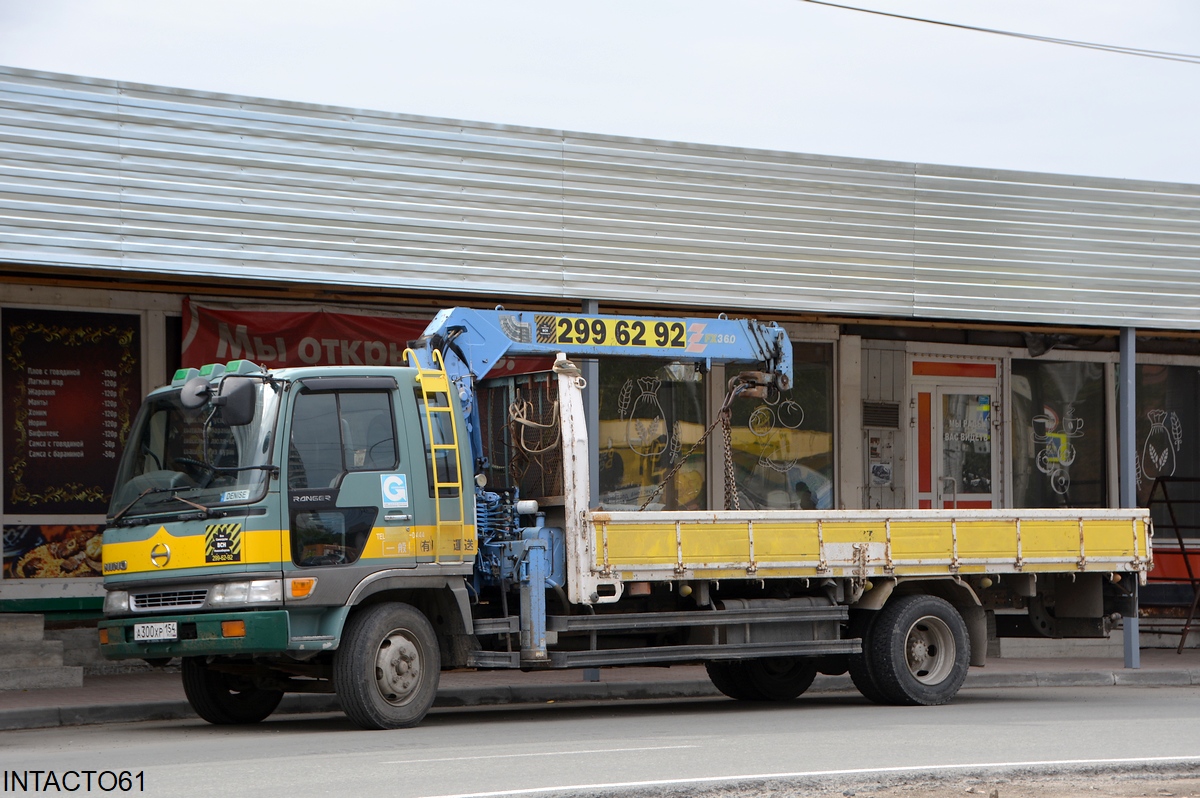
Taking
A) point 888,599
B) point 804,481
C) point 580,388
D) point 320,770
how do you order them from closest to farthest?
point 320,770
point 580,388
point 888,599
point 804,481

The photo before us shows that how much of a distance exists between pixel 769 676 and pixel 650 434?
18.8ft

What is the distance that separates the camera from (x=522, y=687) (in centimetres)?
1380

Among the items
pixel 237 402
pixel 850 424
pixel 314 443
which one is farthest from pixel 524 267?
pixel 850 424

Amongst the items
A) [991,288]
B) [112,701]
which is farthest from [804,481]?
[112,701]

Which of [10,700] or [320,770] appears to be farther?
[10,700]

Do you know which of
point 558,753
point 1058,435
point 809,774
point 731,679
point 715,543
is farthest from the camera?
point 1058,435

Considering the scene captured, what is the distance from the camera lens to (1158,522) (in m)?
21.0

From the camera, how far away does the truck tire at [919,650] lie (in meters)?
12.2

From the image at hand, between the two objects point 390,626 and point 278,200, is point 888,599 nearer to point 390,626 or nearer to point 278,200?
point 390,626

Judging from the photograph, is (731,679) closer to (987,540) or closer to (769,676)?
(769,676)

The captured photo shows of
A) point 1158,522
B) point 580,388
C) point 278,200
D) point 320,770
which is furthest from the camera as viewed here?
point 1158,522

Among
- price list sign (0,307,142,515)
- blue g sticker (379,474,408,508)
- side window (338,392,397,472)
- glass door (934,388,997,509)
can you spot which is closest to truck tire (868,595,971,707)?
blue g sticker (379,474,408,508)

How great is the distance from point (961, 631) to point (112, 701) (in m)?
7.31

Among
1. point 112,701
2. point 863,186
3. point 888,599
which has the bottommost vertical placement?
point 112,701
